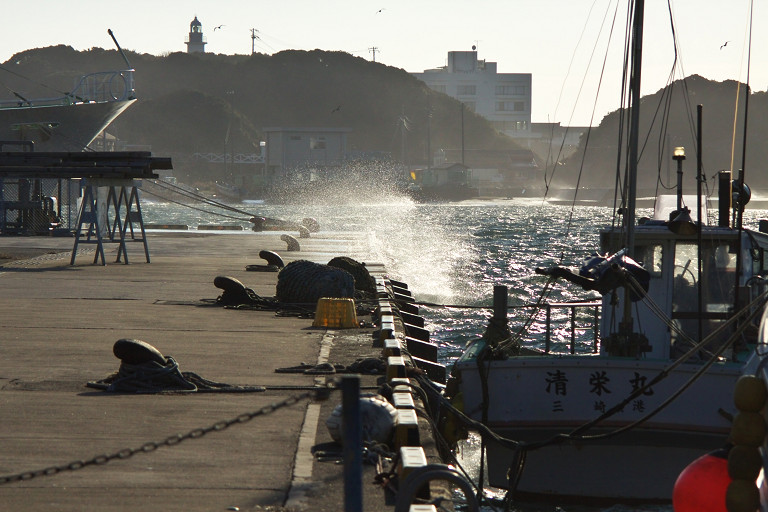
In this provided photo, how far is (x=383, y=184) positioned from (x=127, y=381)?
16599 cm

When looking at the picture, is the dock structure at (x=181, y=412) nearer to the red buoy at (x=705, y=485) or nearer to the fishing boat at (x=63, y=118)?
the red buoy at (x=705, y=485)

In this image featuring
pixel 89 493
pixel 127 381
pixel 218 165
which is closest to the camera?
pixel 89 493

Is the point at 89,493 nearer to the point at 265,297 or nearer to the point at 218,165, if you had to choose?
the point at 265,297

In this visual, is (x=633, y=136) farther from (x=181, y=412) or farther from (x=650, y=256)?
(x=181, y=412)

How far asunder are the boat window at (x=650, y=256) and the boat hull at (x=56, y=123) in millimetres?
46393

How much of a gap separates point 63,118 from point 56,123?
497 mm

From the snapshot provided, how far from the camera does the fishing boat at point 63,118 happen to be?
56.2 metres

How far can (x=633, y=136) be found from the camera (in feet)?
52.3

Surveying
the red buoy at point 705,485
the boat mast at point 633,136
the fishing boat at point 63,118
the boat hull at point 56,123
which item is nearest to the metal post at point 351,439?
the red buoy at point 705,485

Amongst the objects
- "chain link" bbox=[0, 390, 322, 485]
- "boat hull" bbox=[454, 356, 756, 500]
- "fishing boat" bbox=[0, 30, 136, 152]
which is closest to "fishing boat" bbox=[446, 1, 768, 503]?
"boat hull" bbox=[454, 356, 756, 500]

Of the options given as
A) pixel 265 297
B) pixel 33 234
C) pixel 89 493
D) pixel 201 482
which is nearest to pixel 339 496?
pixel 201 482

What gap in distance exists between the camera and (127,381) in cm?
1037

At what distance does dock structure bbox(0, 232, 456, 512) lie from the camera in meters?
6.97

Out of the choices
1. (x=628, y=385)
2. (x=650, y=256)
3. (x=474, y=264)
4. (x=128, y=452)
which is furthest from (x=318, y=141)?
(x=128, y=452)
